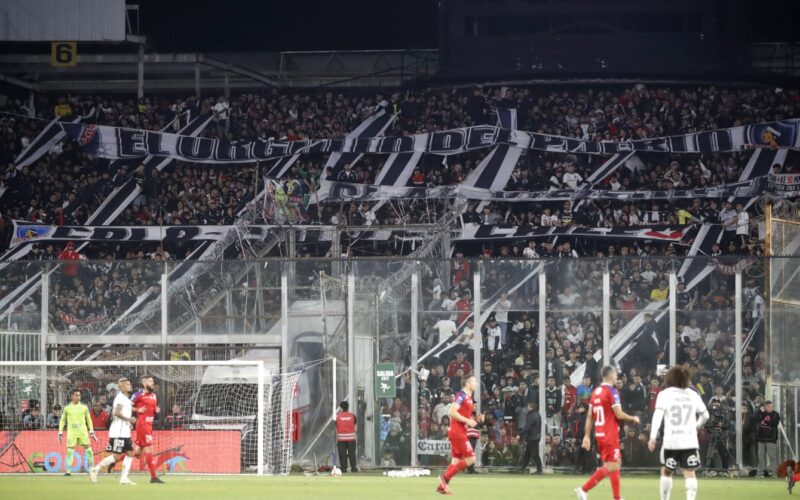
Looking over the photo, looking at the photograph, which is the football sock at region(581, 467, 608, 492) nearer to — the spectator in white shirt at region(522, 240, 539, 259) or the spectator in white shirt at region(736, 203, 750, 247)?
the spectator in white shirt at region(736, 203, 750, 247)

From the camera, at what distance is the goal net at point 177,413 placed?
24.7 metres

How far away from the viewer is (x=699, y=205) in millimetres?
36219

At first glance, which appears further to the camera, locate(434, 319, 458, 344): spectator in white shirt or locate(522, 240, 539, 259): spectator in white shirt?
locate(522, 240, 539, 259): spectator in white shirt

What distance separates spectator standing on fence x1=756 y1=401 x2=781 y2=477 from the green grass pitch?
1327 millimetres

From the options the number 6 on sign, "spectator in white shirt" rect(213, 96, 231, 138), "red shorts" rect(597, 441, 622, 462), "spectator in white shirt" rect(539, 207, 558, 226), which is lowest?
"red shorts" rect(597, 441, 622, 462)

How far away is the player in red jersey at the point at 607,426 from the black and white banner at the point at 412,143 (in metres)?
23.6

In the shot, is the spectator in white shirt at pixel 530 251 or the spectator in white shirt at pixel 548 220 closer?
the spectator in white shirt at pixel 530 251

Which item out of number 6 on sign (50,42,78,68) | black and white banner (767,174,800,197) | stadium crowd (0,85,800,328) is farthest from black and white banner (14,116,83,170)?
black and white banner (767,174,800,197)

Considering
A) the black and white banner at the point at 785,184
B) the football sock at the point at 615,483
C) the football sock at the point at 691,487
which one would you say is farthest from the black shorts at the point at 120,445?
the black and white banner at the point at 785,184

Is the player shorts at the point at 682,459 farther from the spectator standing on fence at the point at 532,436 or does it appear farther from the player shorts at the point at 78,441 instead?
the player shorts at the point at 78,441

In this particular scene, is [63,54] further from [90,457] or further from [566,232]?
[90,457]

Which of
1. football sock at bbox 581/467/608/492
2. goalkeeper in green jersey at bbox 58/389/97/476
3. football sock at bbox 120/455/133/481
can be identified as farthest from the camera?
goalkeeper in green jersey at bbox 58/389/97/476

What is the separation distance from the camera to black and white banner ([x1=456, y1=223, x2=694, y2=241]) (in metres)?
35.4

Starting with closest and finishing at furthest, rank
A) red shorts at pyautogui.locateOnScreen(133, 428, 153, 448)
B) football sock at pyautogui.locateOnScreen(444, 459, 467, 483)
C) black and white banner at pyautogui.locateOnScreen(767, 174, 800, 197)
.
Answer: football sock at pyautogui.locateOnScreen(444, 459, 467, 483) < red shorts at pyautogui.locateOnScreen(133, 428, 153, 448) < black and white banner at pyautogui.locateOnScreen(767, 174, 800, 197)
